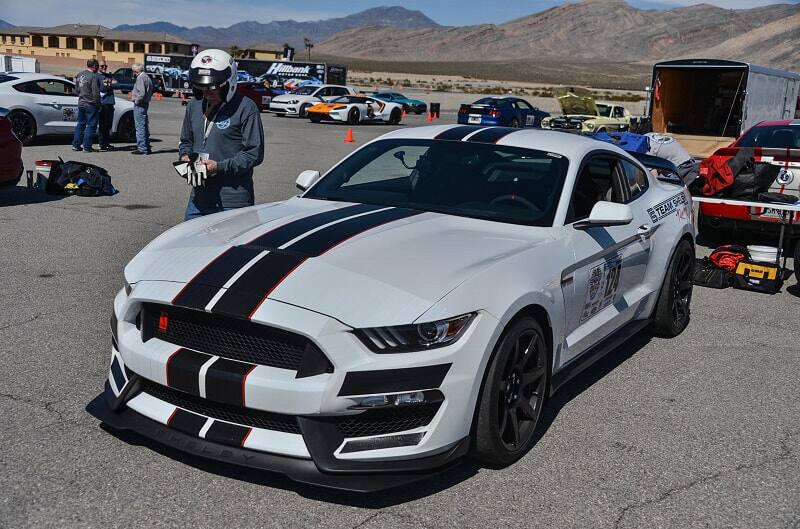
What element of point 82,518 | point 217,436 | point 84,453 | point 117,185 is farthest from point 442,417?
point 117,185

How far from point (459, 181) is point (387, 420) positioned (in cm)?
204

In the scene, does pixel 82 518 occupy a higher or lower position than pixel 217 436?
lower

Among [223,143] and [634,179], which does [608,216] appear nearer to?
[634,179]

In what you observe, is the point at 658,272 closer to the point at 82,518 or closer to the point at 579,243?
the point at 579,243

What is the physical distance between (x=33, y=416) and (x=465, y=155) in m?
2.88

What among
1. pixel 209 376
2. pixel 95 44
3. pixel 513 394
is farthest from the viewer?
pixel 95 44

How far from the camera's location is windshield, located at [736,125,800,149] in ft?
36.8

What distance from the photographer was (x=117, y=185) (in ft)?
42.7

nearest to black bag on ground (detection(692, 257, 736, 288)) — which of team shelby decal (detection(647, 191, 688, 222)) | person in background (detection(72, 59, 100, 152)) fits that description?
team shelby decal (detection(647, 191, 688, 222))

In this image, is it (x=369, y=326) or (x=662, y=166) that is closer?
(x=369, y=326)

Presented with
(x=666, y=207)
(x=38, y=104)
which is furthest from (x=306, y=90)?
(x=666, y=207)

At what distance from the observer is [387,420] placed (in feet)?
11.3

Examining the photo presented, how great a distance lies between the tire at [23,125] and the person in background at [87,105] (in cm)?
101

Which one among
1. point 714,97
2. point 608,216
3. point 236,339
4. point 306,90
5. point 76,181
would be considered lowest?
point 76,181
